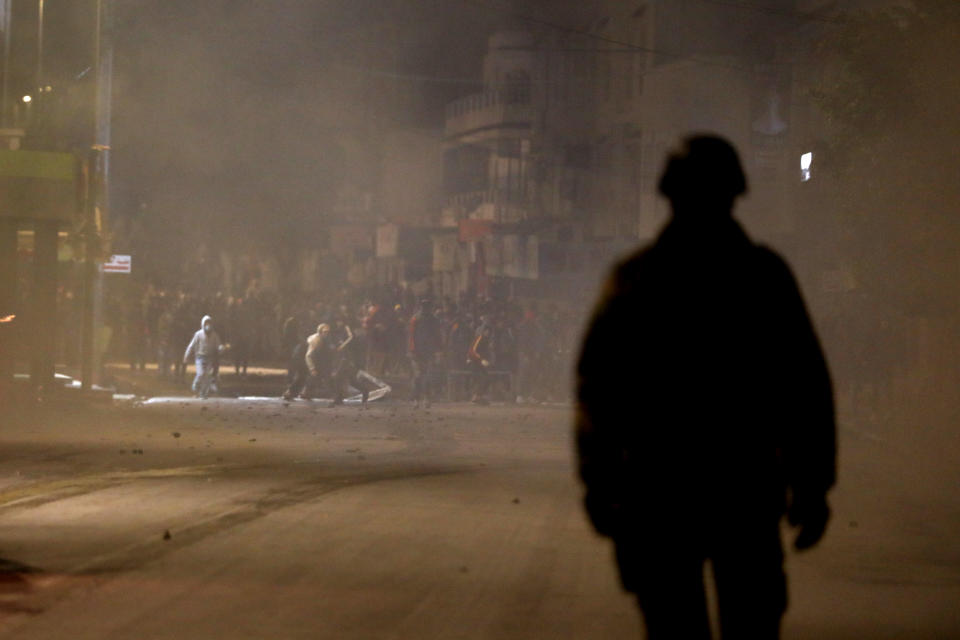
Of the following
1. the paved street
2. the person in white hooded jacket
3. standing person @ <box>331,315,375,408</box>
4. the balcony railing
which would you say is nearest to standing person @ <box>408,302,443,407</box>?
standing person @ <box>331,315,375,408</box>

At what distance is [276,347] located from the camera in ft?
146

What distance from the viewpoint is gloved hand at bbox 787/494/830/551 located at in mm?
3609

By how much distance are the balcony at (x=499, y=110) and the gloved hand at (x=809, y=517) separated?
196ft

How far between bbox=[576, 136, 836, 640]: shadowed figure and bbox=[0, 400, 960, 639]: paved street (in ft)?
8.77

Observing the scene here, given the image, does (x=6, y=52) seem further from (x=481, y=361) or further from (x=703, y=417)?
(x=703, y=417)

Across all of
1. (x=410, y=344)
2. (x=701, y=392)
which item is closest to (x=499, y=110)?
(x=410, y=344)

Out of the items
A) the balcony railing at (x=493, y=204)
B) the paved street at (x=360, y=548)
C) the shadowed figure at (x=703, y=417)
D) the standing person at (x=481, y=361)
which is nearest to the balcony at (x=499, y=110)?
the balcony railing at (x=493, y=204)

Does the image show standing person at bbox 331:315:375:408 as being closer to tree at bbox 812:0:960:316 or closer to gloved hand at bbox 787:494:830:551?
tree at bbox 812:0:960:316

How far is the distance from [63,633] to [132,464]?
26.2ft

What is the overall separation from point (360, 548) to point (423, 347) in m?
18.5

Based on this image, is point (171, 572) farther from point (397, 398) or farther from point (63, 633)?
point (397, 398)

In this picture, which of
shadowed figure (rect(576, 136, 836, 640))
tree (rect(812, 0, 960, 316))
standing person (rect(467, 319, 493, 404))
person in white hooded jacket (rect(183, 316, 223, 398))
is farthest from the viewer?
Answer: standing person (rect(467, 319, 493, 404))

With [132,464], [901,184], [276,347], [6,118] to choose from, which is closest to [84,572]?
[132,464]

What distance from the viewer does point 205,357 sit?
25.9 metres
